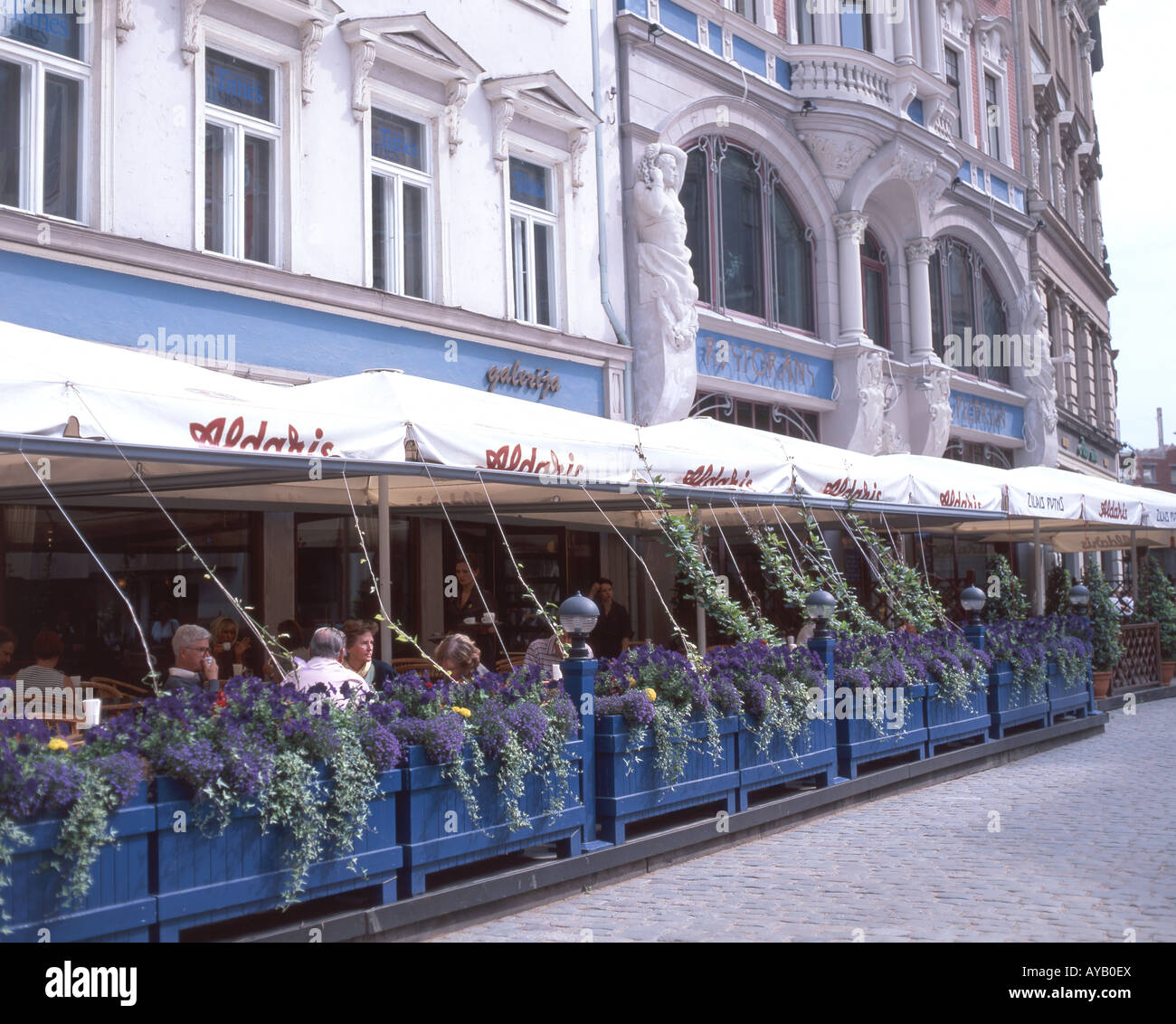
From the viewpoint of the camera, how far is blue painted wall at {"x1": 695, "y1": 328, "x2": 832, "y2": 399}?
18.0m

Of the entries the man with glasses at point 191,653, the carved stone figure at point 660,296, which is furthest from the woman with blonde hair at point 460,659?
the carved stone figure at point 660,296

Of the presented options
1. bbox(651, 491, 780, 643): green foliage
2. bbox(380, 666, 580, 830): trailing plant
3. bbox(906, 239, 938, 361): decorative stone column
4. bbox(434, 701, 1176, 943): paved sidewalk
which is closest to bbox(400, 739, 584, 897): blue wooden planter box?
bbox(380, 666, 580, 830): trailing plant

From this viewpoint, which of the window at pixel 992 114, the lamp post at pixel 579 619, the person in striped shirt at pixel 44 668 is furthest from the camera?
the window at pixel 992 114

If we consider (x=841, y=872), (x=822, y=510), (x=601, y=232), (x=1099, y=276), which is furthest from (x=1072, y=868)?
(x=1099, y=276)

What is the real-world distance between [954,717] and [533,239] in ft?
24.3

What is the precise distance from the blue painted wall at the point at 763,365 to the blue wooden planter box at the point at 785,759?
8.37m

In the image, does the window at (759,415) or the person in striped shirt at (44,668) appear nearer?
the person in striped shirt at (44,668)

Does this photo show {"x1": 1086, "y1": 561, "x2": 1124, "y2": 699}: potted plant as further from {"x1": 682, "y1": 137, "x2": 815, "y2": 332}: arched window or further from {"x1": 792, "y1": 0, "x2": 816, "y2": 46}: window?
{"x1": 792, "y1": 0, "x2": 816, "y2": 46}: window

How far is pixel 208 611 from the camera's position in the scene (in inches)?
487

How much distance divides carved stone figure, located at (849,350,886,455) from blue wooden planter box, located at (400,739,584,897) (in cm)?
1399

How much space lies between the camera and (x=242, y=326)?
471 inches

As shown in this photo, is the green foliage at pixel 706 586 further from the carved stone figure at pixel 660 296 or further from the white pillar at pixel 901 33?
the white pillar at pixel 901 33

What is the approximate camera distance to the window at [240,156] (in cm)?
1205
